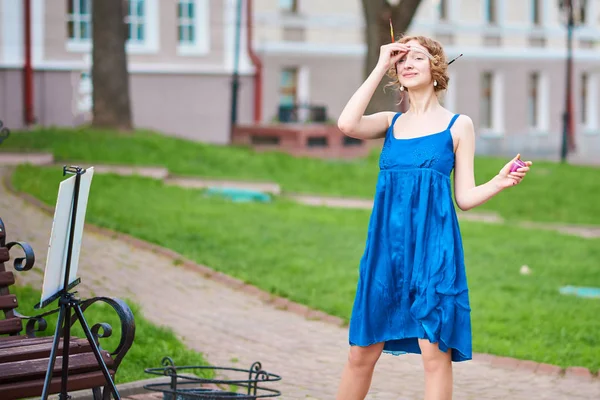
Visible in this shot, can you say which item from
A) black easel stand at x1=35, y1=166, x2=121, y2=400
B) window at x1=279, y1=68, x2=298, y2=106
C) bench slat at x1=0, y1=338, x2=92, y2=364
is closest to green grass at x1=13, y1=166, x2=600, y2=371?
bench slat at x1=0, y1=338, x2=92, y2=364

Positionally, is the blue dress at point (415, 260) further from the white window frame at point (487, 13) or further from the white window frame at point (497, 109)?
the white window frame at point (487, 13)

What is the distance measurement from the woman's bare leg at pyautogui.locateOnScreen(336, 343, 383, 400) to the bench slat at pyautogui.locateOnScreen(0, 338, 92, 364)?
1188mm

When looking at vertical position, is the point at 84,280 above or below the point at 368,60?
below

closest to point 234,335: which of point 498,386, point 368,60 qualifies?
point 498,386

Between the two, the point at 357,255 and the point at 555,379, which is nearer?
the point at 555,379

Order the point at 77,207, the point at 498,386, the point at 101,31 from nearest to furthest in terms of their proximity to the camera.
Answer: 1. the point at 77,207
2. the point at 498,386
3. the point at 101,31

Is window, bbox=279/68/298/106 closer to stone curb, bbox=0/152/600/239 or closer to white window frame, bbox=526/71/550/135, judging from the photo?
white window frame, bbox=526/71/550/135

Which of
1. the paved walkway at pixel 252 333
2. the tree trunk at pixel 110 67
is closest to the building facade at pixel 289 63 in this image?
the tree trunk at pixel 110 67

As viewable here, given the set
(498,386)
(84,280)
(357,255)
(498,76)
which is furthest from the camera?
(498,76)

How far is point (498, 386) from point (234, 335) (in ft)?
6.70

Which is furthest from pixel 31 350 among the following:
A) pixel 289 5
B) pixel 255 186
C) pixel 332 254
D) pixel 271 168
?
pixel 289 5

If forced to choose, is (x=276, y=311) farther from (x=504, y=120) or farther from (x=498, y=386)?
(x=504, y=120)

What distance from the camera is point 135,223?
13.2 meters

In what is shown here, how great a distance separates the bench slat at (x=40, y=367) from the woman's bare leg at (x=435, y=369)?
1.42 meters
